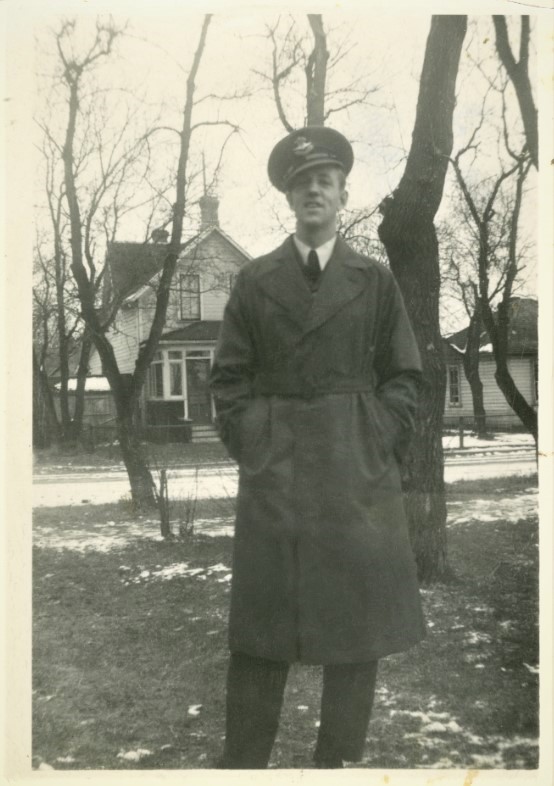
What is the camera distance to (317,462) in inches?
72.2

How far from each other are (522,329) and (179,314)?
115 centimetres

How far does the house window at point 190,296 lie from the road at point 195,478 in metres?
0.51

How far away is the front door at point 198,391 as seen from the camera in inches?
79.7

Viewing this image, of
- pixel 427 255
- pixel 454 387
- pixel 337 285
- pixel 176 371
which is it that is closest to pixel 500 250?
pixel 427 255

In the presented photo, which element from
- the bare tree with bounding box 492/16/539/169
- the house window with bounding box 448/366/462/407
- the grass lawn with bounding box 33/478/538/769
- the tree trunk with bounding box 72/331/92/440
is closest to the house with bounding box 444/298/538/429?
the house window with bounding box 448/366/462/407

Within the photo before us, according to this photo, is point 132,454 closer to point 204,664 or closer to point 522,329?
point 204,664

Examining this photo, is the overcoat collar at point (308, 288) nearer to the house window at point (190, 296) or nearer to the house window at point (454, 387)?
the house window at point (190, 296)

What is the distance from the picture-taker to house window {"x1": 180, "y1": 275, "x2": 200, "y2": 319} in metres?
2.09

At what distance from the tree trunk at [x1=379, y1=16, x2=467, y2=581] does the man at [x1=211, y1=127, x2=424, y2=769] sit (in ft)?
0.90

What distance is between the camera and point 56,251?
217cm

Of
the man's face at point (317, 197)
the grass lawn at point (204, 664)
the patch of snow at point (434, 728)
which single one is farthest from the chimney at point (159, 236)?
the patch of snow at point (434, 728)

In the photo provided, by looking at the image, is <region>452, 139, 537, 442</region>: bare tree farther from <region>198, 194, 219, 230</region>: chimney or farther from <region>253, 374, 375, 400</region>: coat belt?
<region>198, 194, 219, 230</region>: chimney

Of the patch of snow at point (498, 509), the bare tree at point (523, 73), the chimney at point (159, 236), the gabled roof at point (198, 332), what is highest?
the bare tree at point (523, 73)
